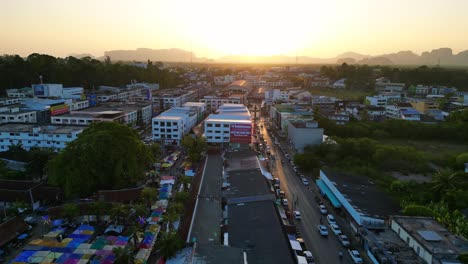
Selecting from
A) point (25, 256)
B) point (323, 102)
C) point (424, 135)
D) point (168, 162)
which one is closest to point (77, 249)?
point (25, 256)

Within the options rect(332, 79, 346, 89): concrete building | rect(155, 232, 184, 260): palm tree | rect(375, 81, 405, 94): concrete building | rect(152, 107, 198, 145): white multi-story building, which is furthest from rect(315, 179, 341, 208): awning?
rect(332, 79, 346, 89): concrete building

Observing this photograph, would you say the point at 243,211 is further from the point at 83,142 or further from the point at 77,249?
the point at 83,142

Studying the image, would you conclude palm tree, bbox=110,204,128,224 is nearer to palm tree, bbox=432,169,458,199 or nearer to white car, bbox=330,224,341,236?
white car, bbox=330,224,341,236

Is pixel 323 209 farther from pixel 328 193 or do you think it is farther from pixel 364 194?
pixel 364 194

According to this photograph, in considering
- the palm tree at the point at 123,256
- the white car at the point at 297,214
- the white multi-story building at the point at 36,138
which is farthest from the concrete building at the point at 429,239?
the white multi-story building at the point at 36,138

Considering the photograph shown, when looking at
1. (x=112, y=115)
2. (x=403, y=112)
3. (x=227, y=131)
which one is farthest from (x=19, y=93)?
(x=403, y=112)

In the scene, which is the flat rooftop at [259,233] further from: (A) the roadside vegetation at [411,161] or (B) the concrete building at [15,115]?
(B) the concrete building at [15,115]
